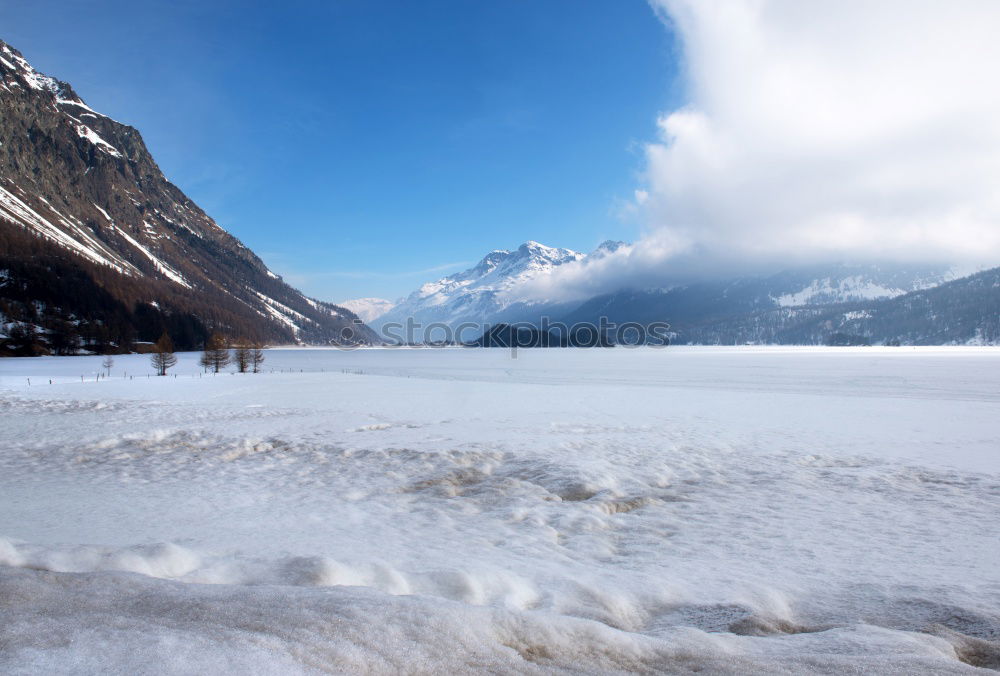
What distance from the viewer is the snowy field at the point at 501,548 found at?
3975mm

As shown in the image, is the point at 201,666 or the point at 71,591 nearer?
the point at 201,666

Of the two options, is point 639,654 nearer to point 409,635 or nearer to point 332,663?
point 409,635

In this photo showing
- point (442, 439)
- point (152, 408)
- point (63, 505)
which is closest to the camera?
point (63, 505)

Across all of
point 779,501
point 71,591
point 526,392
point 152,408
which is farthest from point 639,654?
point 526,392

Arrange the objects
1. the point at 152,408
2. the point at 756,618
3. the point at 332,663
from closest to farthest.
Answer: the point at 332,663 < the point at 756,618 < the point at 152,408

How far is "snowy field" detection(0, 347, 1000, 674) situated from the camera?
3.97 m

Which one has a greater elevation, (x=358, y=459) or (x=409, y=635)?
(x=409, y=635)

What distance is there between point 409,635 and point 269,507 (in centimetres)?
728

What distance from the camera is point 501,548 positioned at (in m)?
7.88

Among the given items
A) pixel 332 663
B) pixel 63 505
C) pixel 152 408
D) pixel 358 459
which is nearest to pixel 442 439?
pixel 358 459

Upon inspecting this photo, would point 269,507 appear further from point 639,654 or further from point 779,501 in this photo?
point 779,501

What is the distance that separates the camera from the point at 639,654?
4.18m

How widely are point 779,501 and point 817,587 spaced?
4281 mm

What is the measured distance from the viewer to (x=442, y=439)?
1728 centimetres
